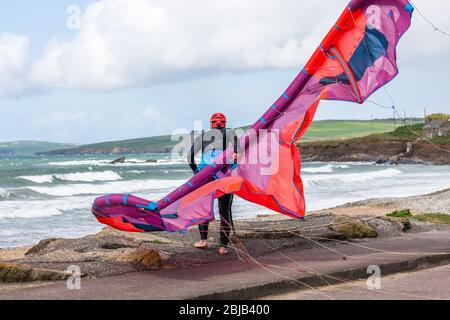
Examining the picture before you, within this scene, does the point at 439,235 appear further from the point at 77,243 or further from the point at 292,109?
the point at 77,243

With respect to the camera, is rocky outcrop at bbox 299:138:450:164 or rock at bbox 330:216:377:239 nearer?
rock at bbox 330:216:377:239

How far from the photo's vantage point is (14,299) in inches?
261

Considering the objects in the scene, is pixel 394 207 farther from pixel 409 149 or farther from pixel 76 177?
pixel 409 149

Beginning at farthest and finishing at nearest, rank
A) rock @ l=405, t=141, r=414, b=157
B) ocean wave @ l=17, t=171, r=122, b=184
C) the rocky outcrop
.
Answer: rock @ l=405, t=141, r=414, b=157, the rocky outcrop, ocean wave @ l=17, t=171, r=122, b=184

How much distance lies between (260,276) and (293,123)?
2.12 m

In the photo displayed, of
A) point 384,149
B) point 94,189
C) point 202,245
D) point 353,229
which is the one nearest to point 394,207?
point 353,229

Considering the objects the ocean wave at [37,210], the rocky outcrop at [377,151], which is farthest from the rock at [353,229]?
the rocky outcrop at [377,151]

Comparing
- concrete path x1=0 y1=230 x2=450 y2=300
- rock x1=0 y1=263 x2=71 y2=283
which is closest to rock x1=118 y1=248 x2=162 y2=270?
concrete path x1=0 y1=230 x2=450 y2=300

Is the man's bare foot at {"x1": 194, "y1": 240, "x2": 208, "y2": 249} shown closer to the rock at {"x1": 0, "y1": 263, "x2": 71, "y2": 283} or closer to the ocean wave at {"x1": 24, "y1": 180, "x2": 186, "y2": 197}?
the rock at {"x1": 0, "y1": 263, "x2": 71, "y2": 283}

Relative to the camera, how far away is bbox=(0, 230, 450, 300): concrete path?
688 centimetres

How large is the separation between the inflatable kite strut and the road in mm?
1279
